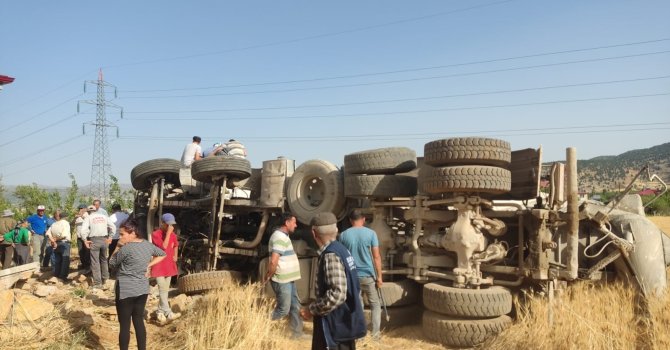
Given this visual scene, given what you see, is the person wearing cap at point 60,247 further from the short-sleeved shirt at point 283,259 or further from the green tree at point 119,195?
the green tree at point 119,195

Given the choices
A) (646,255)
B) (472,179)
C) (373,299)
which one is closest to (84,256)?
(373,299)

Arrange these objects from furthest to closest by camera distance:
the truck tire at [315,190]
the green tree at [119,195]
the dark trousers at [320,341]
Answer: the green tree at [119,195]
the truck tire at [315,190]
the dark trousers at [320,341]

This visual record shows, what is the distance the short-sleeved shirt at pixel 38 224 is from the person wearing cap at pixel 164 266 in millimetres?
7066

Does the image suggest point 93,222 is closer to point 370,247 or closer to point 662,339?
point 370,247

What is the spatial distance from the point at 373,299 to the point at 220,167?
3.65 metres

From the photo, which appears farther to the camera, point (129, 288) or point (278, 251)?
point (278, 251)

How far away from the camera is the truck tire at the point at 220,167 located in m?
8.52

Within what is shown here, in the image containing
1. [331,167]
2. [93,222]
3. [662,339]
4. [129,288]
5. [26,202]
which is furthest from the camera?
[26,202]

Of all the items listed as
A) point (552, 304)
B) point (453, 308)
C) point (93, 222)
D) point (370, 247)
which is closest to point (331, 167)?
point (370, 247)

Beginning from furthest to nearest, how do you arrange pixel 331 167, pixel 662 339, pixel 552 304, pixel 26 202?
pixel 26 202 → pixel 331 167 → pixel 552 304 → pixel 662 339

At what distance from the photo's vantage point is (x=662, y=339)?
15.4 ft

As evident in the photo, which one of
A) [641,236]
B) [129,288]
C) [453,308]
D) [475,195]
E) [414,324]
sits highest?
[475,195]

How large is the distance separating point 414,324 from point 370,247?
1582mm

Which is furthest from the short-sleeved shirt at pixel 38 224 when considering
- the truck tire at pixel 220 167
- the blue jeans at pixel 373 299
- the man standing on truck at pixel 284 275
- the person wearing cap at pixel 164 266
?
the blue jeans at pixel 373 299
